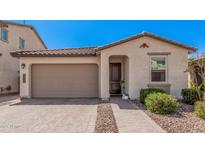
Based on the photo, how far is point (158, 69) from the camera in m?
9.84

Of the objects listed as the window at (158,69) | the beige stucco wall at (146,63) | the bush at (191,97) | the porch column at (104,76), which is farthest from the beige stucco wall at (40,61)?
the bush at (191,97)

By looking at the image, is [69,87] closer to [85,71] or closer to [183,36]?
[85,71]

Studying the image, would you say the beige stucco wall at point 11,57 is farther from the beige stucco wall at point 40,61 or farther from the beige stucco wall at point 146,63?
the beige stucco wall at point 146,63

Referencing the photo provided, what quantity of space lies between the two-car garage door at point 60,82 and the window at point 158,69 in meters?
4.40

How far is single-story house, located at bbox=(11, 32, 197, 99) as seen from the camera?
9727mm

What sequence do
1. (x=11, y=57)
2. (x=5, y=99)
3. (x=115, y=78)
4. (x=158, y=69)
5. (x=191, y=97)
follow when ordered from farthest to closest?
1. (x=11, y=57)
2. (x=115, y=78)
3. (x=5, y=99)
4. (x=158, y=69)
5. (x=191, y=97)

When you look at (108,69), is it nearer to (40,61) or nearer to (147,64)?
(147,64)

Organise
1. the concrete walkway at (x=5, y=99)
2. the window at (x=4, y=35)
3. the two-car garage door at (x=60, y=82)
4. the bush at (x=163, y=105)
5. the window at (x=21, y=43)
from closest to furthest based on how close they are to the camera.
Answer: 1. the bush at (x=163, y=105)
2. the concrete walkway at (x=5, y=99)
3. the two-car garage door at (x=60, y=82)
4. the window at (x=4, y=35)
5. the window at (x=21, y=43)

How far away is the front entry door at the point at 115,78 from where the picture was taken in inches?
475

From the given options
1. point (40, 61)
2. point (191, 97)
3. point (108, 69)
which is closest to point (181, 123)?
point (191, 97)

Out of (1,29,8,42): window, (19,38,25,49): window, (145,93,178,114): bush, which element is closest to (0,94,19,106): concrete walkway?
(1,29,8,42): window

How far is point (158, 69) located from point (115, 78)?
11.7ft
